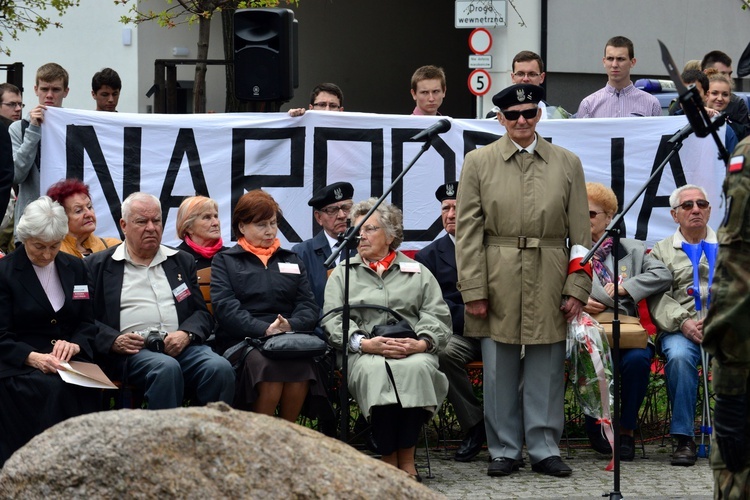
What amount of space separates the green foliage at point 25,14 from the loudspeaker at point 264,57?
7321 mm

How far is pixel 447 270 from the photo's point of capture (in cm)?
861

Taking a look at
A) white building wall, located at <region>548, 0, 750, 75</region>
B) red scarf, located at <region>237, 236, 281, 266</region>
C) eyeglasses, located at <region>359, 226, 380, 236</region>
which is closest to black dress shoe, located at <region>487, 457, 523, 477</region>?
eyeglasses, located at <region>359, 226, 380, 236</region>

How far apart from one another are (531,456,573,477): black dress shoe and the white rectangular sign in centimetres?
1001

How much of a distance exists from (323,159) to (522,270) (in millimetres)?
2610

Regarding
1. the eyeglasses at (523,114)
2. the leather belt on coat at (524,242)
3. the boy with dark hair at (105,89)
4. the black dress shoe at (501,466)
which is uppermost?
the boy with dark hair at (105,89)

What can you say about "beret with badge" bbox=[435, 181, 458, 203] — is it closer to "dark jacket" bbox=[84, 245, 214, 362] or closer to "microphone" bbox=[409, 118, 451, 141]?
"microphone" bbox=[409, 118, 451, 141]

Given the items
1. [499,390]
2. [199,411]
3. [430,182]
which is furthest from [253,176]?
[199,411]

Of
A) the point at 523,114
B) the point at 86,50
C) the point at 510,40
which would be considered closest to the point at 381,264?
the point at 523,114

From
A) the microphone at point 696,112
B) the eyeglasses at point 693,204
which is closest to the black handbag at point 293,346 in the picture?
the eyeglasses at point 693,204

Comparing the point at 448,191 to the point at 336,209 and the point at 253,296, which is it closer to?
the point at 336,209

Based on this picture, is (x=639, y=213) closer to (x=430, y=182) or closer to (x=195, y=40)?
(x=430, y=182)

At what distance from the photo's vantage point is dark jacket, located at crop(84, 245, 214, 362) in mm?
7695

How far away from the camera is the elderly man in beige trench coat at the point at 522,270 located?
7.80 meters

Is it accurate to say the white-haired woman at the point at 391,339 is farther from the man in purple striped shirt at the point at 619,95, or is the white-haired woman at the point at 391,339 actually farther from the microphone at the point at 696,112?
the microphone at the point at 696,112
